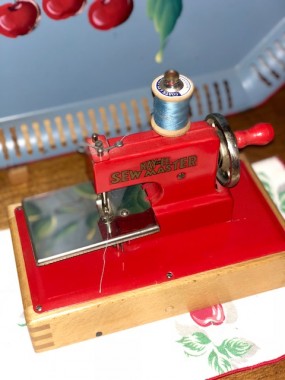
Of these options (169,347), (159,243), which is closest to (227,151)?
(159,243)

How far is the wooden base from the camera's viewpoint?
3.54ft

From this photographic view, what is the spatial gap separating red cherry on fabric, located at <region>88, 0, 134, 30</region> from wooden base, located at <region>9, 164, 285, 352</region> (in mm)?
501

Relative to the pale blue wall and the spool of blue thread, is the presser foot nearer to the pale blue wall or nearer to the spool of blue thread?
the spool of blue thread

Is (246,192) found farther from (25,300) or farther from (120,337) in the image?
(25,300)

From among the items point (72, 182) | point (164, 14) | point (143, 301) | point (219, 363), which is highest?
point (164, 14)

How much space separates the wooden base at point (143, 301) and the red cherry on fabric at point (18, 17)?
0.42 metres

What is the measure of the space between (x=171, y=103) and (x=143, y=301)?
0.37 m

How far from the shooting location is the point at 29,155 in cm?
148

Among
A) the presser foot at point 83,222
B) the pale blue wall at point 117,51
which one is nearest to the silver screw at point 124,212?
the presser foot at point 83,222

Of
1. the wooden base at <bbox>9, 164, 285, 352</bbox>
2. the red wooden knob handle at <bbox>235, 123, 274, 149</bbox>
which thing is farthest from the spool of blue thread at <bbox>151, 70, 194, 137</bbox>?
the wooden base at <bbox>9, 164, 285, 352</bbox>

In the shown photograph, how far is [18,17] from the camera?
132 centimetres

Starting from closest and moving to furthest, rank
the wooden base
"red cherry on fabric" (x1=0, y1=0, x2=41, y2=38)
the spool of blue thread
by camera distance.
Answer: the spool of blue thread < the wooden base < "red cherry on fabric" (x1=0, y1=0, x2=41, y2=38)

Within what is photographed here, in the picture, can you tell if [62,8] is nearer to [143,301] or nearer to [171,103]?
[171,103]

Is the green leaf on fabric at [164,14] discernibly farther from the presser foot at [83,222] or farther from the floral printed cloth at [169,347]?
the floral printed cloth at [169,347]
